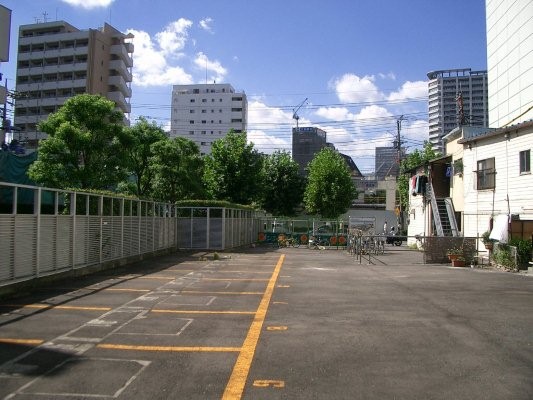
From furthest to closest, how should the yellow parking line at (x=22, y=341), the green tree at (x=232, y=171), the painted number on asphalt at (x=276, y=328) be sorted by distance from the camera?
the green tree at (x=232, y=171) → the painted number on asphalt at (x=276, y=328) → the yellow parking line at (x=22, y=341)

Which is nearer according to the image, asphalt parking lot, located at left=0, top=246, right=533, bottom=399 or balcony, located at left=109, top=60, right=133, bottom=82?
asphalt parking lot, located at left=0, top=246, right=533, bottom=399

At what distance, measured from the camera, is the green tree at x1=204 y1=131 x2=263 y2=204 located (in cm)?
3791

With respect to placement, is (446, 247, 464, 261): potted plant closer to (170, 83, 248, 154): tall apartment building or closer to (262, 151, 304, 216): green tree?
(262, 151, 304, 216): green tree

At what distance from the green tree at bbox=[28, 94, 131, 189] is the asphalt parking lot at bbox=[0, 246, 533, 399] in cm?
919

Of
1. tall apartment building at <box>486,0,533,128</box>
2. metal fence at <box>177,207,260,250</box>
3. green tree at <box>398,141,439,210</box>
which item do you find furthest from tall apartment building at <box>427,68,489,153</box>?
metal fence at <box>177,207,260,250</box>

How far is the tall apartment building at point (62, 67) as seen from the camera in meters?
76.9

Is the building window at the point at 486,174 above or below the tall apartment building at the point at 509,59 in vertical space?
below

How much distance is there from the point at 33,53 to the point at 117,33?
14.5m

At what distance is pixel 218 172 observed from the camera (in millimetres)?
38031

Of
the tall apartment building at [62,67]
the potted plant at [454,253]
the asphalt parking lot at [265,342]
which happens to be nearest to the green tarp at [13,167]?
the asphalt parking lot at [265,342]

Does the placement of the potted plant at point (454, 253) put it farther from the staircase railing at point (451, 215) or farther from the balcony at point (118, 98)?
the balcony at point (118, 98)

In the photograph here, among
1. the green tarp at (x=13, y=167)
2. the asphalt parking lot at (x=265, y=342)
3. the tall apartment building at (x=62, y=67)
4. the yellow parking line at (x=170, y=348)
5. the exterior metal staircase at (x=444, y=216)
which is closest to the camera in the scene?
the asphalt parking lot at (x=265, y=342)

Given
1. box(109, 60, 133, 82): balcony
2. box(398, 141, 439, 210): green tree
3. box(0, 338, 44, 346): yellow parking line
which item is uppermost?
box(109, 60, 133, 82): balcony

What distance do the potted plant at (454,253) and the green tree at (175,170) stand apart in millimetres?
17413
